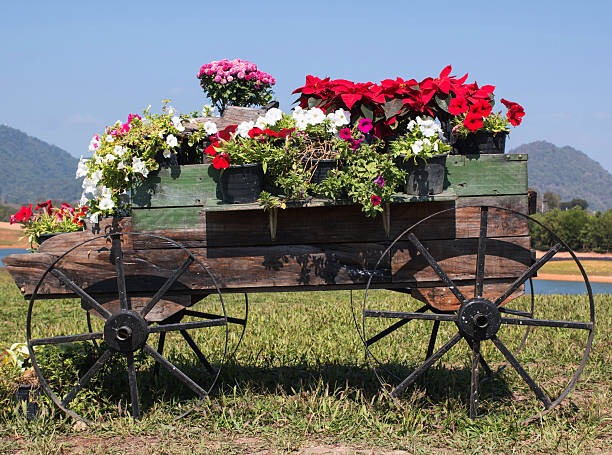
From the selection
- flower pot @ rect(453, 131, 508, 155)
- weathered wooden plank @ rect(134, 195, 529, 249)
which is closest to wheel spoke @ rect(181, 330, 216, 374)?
weathered wooden plank @ rect(134, 195, 529, 249)

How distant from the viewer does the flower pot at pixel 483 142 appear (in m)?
3.97

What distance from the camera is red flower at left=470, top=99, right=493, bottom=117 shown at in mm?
3854

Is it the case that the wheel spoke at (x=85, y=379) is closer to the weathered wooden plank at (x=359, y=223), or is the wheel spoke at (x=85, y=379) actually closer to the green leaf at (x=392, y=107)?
the weathered wooden plank at (x=359, y=223)

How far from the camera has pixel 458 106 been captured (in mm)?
3863

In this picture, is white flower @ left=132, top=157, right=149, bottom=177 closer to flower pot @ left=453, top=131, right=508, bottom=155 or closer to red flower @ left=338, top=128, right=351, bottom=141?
red flower @ left=338, top=128, right=351, bottom=141

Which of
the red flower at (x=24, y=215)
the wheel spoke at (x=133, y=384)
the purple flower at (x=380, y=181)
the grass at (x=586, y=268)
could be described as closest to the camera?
the purple flower at (x=380, y=181)

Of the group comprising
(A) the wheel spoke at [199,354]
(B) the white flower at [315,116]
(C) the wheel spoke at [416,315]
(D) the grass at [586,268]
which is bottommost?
(D) the grass at [586,268]

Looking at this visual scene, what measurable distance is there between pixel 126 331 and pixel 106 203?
0.85m

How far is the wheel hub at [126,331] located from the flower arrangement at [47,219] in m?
0.92

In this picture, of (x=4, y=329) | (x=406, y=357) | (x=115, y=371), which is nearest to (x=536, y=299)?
(x=406, y=357)

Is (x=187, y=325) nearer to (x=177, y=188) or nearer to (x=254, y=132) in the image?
(x=177, y=188)

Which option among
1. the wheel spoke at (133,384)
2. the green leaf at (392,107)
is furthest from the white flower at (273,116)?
the wheel spoke at (133,384)

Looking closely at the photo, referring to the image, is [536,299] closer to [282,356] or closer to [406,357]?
[406,357]

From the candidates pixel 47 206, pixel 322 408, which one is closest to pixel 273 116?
pixel 47 206
